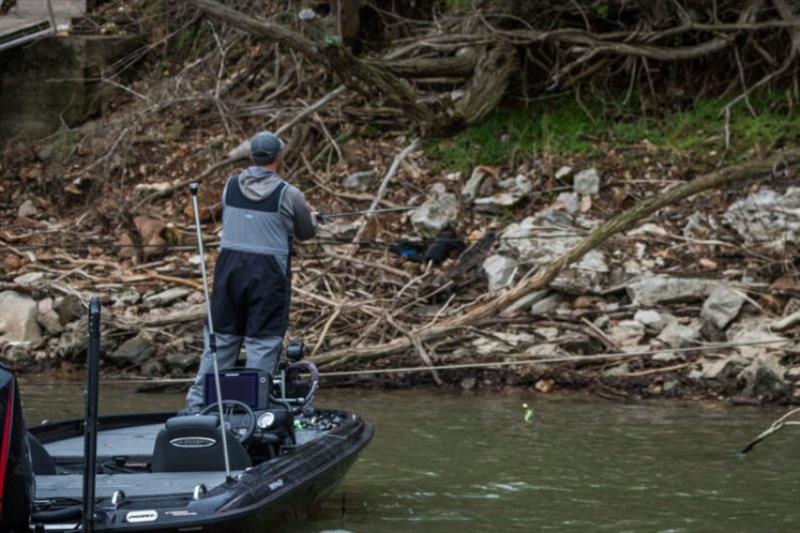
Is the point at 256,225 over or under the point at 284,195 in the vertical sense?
under

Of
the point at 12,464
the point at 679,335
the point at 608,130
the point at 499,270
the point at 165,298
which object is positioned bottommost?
the point at 679,335

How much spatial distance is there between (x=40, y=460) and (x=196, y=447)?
2.59ft

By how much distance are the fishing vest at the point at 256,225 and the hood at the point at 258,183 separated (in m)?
0.02

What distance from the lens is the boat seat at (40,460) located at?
708cm

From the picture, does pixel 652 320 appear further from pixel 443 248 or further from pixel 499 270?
pixel 443 248

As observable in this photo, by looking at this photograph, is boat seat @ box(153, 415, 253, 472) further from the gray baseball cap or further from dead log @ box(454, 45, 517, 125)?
dead log @ box(454, 45, 517, 125)

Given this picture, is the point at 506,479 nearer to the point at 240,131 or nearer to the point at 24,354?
the point at 24,354

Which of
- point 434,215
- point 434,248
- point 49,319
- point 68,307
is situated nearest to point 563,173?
point 434,215

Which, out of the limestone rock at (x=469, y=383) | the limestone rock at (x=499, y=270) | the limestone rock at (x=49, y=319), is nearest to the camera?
the limestone rock at (x=469, y=383)

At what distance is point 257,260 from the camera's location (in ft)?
26.9

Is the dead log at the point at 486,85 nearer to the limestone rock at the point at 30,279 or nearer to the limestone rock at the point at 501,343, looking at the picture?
the limestone rock at the point at 501,343

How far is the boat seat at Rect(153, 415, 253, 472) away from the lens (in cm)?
703

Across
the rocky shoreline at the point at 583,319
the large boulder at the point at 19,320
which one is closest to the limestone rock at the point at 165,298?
the rocky shoreline at the point at 583,319

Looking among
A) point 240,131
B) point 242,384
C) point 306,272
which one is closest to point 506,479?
point 242,384
